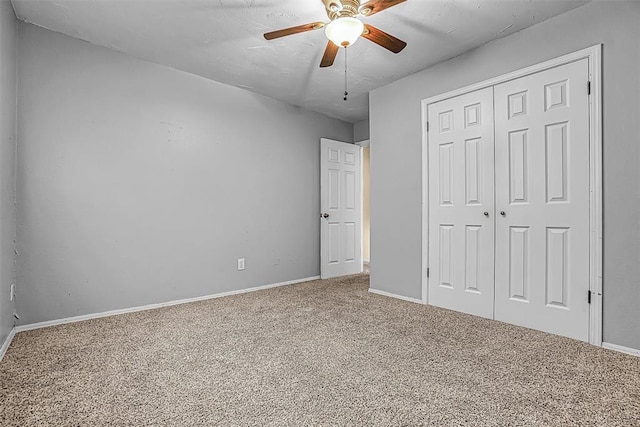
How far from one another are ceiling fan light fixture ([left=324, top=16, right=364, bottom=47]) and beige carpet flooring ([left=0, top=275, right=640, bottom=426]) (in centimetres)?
199

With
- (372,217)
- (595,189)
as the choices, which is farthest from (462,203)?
(372,217)

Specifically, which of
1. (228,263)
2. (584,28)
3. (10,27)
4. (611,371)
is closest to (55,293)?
(228,263)

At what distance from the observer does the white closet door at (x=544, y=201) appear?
89.4 inches

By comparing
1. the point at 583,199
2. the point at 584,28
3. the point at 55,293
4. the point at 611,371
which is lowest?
the point at 611,371

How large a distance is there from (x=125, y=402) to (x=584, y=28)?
3.58 meters

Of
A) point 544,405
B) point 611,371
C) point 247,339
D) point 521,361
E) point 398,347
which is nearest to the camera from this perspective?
point 544,405

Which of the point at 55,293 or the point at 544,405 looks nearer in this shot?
the point at 544,405

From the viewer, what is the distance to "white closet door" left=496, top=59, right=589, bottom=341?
2270 millimetres

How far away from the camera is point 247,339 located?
7.55 feet

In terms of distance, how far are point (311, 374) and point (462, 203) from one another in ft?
6.70

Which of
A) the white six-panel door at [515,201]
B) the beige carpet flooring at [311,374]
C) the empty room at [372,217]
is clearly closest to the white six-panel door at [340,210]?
the empty room at [372,217]

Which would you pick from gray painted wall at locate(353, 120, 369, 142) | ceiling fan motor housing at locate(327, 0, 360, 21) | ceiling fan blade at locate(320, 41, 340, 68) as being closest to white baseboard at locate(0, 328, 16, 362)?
ceiling fan blade at locate(320, 41, 340, 68)

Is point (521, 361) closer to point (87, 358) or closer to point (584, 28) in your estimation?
point (584, 28)

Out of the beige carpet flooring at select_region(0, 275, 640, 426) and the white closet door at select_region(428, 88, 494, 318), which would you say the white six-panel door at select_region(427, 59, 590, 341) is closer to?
the white closet door at select_region(428, 88, 494, 318)
